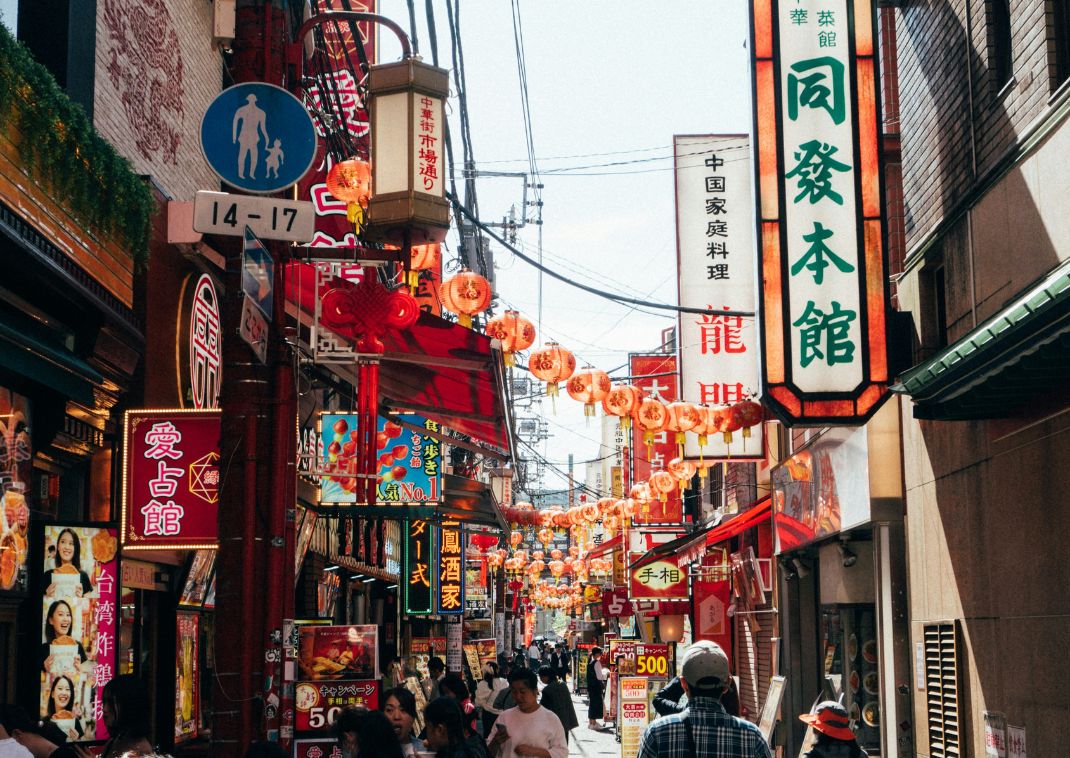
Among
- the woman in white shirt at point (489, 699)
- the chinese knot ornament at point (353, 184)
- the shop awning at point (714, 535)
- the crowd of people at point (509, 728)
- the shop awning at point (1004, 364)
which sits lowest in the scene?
the woman in white shirt at point (489, 699)

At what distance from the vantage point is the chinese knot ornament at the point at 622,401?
738 inches

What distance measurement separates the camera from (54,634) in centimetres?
1007

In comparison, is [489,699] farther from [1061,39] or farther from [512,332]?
[1061,39]

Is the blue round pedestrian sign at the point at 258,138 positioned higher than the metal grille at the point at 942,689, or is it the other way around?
the blue round pedestrian sign at the point at 258,138

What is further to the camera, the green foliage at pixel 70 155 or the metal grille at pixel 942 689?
the metal grille at pixel 942 689

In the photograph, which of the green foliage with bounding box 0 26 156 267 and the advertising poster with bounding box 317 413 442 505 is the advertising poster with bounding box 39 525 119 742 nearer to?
the green foliage with bounding box 0 26 156 267

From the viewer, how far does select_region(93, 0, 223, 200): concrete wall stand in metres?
12.2

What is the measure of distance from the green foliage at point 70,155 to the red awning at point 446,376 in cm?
167

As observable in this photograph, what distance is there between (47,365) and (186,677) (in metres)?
6.67

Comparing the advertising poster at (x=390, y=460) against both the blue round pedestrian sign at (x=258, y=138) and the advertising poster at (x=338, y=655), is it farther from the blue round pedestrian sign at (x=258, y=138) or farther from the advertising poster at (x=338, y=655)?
the blue round pedestrian sign at (x=258, y=138)

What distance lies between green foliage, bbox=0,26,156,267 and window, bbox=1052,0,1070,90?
23.4 feet

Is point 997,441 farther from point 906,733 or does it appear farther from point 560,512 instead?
point 560,512

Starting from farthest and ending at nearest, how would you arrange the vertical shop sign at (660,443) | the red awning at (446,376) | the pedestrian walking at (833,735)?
the vertical shop sign at (660,443)
the red awning at (446,376)
the pedestrian walking at (833,735)

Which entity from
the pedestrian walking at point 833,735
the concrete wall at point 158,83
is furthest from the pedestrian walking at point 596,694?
the pedestrian walking at point 833,735
